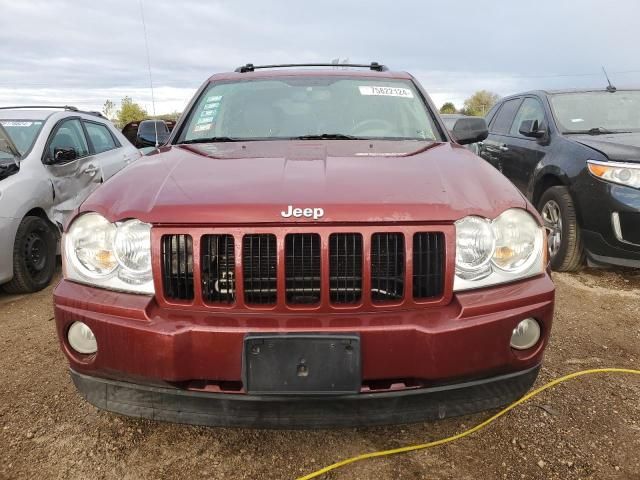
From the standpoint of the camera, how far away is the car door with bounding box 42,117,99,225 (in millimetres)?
4852

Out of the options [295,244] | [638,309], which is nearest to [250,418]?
[295,244]

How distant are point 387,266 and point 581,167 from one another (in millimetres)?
3378

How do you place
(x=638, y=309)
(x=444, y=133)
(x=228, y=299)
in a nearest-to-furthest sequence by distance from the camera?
1. (x=228, y=299)
2. (x=444, y=133)
3. (x=638, y=309)

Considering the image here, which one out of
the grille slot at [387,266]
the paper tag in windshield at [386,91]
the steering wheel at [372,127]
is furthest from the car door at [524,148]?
the grille slot at [387,266]

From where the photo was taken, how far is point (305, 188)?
1916 millimetres

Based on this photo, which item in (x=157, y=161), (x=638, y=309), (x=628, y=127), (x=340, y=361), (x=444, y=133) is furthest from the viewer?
(x=628, y=127)

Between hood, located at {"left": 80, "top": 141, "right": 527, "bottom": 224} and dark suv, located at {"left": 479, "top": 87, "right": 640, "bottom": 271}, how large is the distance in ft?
7.56

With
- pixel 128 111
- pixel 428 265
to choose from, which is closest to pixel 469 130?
pixel 428 265

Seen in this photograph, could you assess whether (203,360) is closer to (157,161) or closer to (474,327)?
(474,327)

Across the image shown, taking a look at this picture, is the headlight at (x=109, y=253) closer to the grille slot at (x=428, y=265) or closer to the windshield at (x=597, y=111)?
the grille slot at (x=428, y=265)

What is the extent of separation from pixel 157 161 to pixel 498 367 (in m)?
1.75

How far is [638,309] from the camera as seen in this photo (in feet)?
12.7

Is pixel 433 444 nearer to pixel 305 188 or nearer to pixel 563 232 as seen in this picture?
pixel 305 188

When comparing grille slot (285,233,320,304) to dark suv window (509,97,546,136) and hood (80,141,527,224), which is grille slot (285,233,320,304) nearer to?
hood (80,141,527,224)
